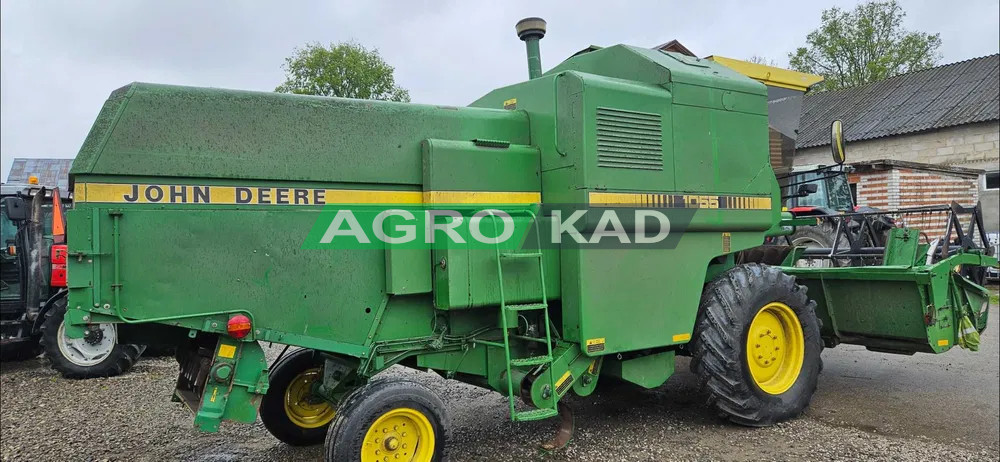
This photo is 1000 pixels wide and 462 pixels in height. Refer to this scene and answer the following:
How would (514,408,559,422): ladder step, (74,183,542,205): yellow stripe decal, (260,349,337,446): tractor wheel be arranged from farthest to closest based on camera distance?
(260,349,337,446): tractor wheel → (514,408,559,422): ladder step → (74,183,542,205): yellow stripe decal

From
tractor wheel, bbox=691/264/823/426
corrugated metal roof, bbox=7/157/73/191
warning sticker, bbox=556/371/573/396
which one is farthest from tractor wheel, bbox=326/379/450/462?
corrugated metal roof, bbox=7/157/73/191

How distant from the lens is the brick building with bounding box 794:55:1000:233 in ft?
8.05

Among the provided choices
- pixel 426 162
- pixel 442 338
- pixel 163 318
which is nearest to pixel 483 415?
pixel 442 338

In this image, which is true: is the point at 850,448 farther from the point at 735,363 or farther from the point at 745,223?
the point at 745,223

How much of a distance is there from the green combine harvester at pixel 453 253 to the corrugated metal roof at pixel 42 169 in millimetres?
8240

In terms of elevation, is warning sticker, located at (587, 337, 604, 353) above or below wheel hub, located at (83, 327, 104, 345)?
above

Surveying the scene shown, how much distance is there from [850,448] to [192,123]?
435 cm

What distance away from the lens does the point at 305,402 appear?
4.64m

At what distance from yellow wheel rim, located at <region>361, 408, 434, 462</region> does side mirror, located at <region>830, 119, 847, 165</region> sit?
10.7 feet

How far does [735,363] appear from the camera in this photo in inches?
180

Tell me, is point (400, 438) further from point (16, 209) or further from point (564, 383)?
point (16, 209)

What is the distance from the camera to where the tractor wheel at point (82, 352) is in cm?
724

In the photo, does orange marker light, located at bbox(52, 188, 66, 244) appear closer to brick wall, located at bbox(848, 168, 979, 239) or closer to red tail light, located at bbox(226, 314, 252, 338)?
red tail light, located at bbox(226, 314, 252, 338)

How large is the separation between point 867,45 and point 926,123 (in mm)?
536
